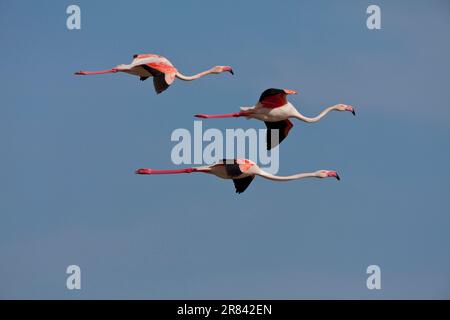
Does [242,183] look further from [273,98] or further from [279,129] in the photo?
[279,129]

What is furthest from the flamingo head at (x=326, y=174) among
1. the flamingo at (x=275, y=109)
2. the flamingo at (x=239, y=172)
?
the flamingo at (x=275, y=109)

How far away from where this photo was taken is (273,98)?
159 feet

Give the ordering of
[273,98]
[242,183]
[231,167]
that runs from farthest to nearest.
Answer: [273,98] < [242,183] < [231,167]

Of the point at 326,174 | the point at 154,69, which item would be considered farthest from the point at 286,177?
the point at 154,69

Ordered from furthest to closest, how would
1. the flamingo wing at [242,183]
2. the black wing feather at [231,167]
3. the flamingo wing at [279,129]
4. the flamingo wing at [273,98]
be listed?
the flamingo wing at [279,129] < the flamingo wing at [273,98] < the flamingo wing at [242,183] < the black wing feather at [231,167]

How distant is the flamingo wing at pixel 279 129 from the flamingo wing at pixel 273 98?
1550 mm

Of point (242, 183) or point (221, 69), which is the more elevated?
point (221, 69)

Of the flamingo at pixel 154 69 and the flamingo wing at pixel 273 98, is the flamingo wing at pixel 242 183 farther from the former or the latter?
the flamingo at pixel 154 69

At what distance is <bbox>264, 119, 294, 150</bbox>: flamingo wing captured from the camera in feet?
165

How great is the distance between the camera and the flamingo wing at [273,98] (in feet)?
158

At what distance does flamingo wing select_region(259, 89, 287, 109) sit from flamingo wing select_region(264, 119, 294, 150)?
1.55 m

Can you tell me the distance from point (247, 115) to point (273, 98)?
3.08ft

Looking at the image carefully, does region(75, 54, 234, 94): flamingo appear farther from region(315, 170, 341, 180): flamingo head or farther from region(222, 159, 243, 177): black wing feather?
region(315, 170, 341, 180): flamingo head
